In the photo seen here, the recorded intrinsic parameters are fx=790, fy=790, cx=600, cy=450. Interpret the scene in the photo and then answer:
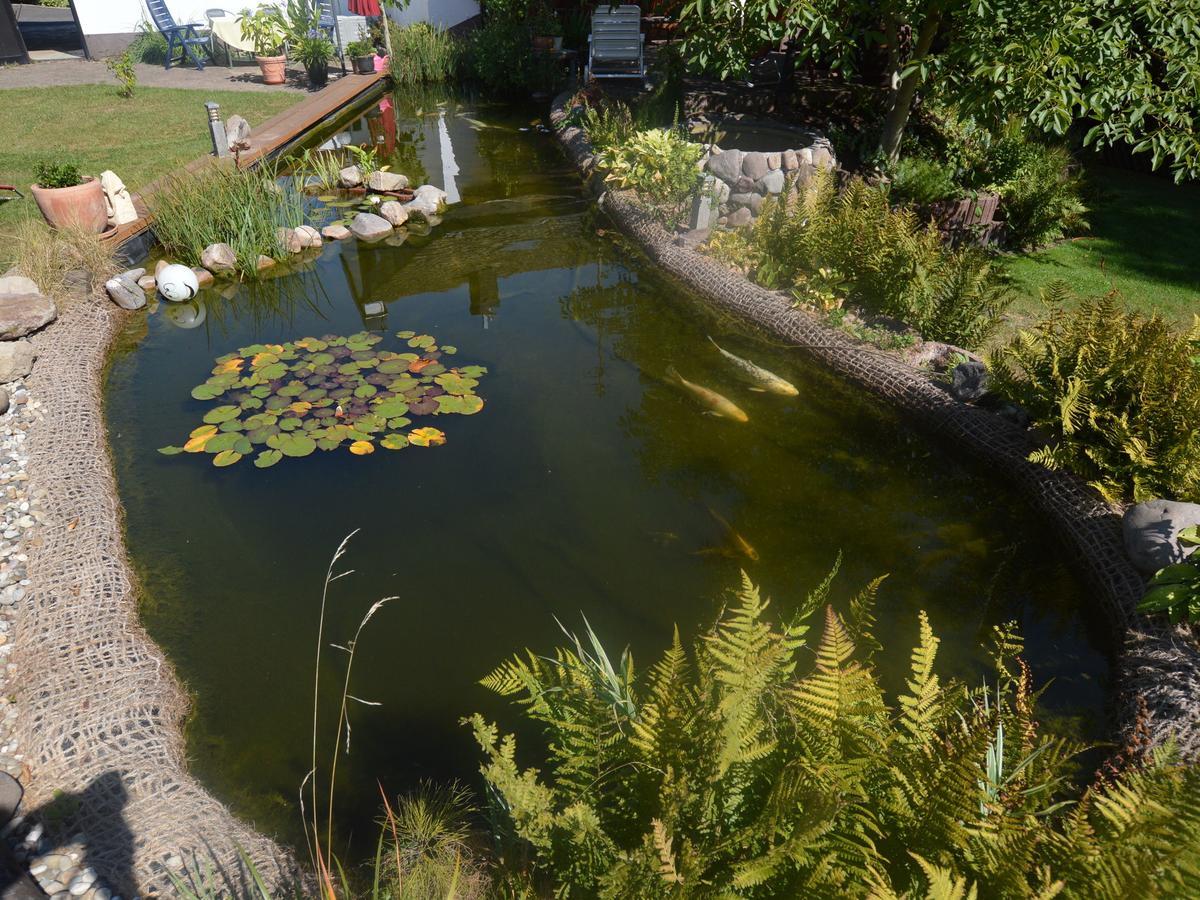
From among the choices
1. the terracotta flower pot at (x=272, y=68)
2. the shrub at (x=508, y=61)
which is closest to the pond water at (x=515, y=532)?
the terracotta flower pot at (x=272, y=68)

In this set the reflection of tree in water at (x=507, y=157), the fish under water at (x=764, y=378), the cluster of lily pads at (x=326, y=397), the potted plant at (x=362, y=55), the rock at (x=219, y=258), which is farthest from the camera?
the potted plant at (x=362, y=55)

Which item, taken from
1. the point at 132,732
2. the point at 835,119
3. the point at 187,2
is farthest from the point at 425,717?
the point at 187,2

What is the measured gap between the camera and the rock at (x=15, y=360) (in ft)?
15.0

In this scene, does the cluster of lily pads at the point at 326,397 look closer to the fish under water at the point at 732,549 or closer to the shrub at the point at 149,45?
the fish under water at the point at 732,549

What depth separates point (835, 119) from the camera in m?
8.73

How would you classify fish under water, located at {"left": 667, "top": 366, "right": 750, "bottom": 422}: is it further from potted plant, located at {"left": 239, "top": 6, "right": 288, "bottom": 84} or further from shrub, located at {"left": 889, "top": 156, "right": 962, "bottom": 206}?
potted plant, located at {"left": 239, "top": 6, "right": 288, "bottom": 84}

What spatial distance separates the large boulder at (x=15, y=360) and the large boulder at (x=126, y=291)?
100 cm

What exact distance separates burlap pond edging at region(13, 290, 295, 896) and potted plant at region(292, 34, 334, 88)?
9.61 metres

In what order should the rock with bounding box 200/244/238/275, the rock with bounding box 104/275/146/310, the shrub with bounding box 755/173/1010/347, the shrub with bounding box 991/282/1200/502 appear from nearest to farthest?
the shrub with bounding box 991/282/1200/502 → the shrub with bounding box 755/173/1010/347 → the rock with bounding box 104/275/146/310 → the rock with bounding box 200/244/238/275

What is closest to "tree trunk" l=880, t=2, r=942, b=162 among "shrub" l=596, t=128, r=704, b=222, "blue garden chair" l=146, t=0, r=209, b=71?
"shrub" l=596, t=128, r=704, b=222

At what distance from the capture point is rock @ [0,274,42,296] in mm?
5008

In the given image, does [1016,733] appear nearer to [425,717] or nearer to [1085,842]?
[1085,842]

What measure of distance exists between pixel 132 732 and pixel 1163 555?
3.92m

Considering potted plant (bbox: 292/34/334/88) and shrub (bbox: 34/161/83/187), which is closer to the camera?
shrub (bbox: 34/161/83/187)
